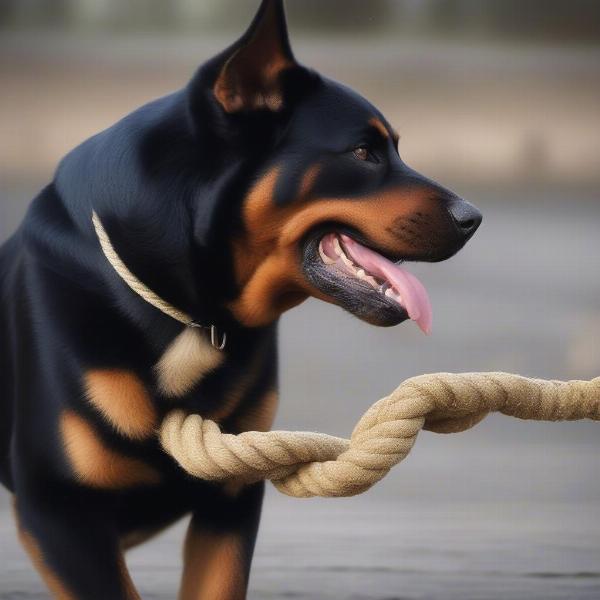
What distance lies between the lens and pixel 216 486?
2.42 metres

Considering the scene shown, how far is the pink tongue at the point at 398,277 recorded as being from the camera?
2.20 m

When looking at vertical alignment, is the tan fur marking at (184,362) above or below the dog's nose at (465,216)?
below

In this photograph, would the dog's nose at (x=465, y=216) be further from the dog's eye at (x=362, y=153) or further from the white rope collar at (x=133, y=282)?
the white rope collar at (x=133, y=282)

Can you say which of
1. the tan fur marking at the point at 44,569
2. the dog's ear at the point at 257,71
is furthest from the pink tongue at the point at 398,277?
the tan fur marking at the point at 44,569

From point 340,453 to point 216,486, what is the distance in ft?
0.86

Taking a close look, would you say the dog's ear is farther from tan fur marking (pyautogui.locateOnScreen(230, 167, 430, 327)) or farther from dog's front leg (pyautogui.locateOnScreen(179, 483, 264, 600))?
dog's front leg (pyautogui.locateOnScreen(179, 483, 264, 600))

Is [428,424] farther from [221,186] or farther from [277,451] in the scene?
[221,186]

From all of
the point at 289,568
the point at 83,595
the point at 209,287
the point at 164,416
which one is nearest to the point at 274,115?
the point at 209,287

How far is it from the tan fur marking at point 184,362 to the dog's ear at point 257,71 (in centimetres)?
37

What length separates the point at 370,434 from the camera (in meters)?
2.17

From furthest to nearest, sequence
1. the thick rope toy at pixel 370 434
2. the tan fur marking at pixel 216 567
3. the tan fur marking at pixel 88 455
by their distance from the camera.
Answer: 1. the tan fur marking at pixel 216 567
2. the tan fur marking at pixel 88 455
3. the thick rope toy at pixel 370 434

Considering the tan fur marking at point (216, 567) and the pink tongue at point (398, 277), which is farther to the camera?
the tan fur marking at point (216, 567)

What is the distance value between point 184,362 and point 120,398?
0.39 feet

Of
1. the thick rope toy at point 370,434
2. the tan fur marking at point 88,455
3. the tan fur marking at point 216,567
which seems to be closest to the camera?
the thick rope toy at point 370,434
